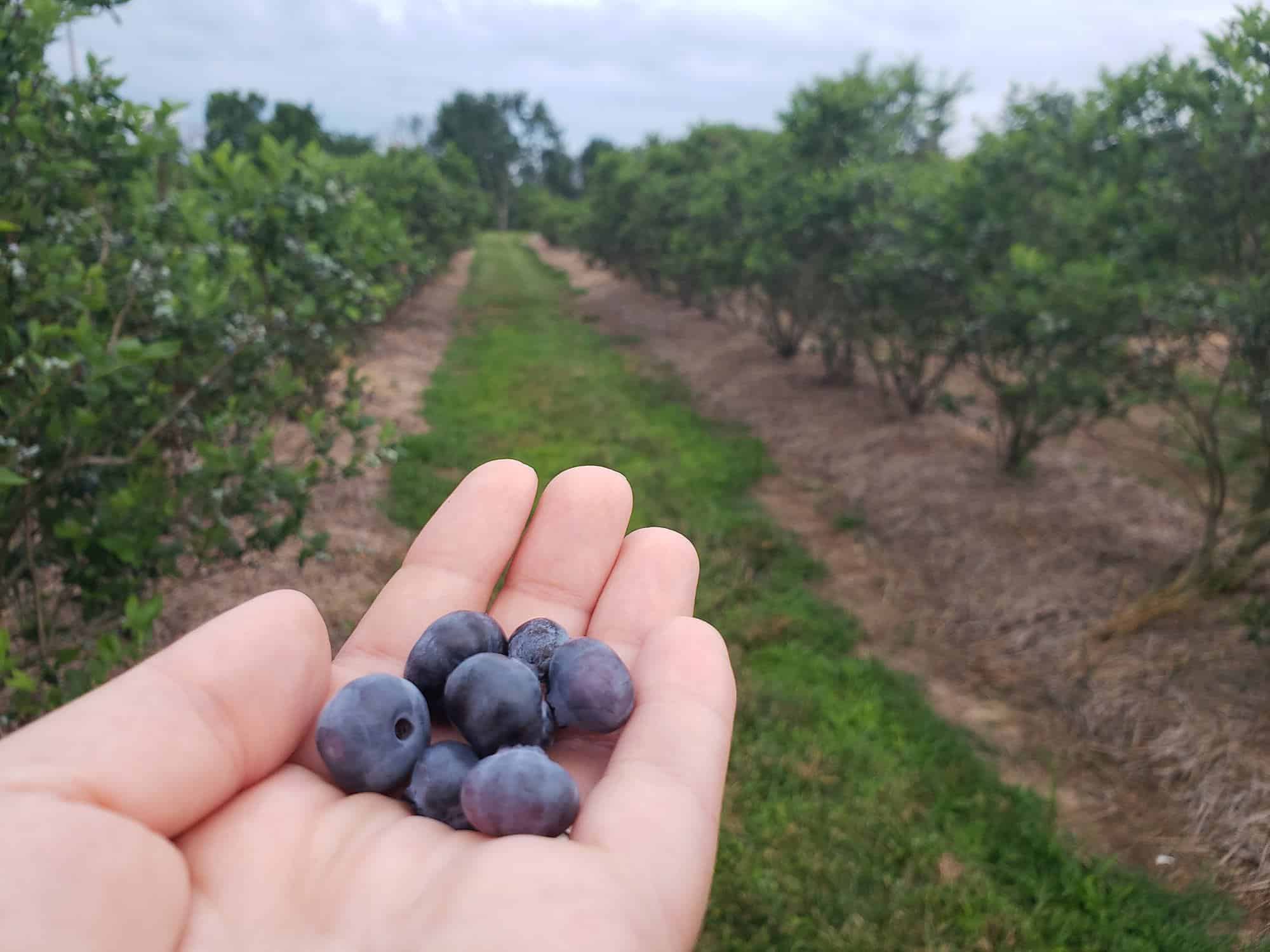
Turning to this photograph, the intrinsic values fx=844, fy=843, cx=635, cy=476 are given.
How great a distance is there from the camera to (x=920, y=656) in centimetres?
427

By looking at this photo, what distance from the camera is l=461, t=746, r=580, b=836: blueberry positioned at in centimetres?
125

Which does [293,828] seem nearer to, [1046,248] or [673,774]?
[673,774]

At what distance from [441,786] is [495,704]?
0.52ft

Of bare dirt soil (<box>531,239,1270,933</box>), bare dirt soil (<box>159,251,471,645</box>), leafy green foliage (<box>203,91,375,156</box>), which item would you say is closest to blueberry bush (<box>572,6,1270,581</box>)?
bare dirt soil (<box>531,239,1270,933</box>)

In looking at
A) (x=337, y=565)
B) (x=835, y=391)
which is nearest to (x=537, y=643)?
(x=337, y=565)

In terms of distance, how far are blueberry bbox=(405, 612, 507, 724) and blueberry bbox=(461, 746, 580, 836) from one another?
12.8 inches

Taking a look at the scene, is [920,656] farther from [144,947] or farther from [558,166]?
[558,166]

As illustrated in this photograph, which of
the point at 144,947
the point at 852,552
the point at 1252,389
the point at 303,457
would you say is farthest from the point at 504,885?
the point at 303,457

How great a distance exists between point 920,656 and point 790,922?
6.46ft

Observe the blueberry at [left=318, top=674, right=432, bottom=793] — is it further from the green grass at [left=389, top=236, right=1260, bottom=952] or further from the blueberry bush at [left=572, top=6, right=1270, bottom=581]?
the blueberry bush at [left=572, top=6, right=1270, bottom=581]

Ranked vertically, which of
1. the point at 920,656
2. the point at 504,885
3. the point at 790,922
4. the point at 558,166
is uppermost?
the point at 558,166

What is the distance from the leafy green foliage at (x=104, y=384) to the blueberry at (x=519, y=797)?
106 centimetres

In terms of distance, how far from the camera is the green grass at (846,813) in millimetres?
2561

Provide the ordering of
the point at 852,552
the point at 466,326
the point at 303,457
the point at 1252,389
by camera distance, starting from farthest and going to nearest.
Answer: the point at 466,326, the point at 303,457, the point at 852,552, the point at 1252,389
